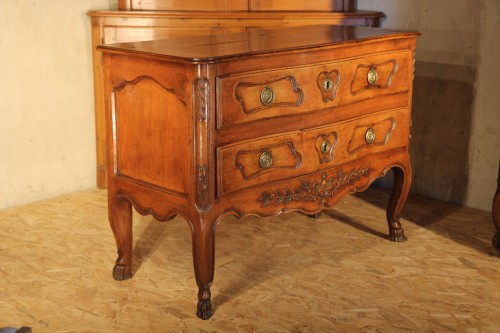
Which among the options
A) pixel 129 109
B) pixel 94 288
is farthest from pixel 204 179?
pixel 94 288

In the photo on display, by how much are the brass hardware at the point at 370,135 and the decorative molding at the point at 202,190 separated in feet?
3.47

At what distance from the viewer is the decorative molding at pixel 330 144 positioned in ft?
11.7

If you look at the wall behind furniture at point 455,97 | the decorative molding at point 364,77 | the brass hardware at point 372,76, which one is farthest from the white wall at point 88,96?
the brass hardware at point 372,76

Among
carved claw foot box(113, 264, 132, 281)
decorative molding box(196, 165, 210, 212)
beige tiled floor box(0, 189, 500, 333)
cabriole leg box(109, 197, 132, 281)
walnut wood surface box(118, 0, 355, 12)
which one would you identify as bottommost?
beige tiled floor box(0, 189, 500, 333)

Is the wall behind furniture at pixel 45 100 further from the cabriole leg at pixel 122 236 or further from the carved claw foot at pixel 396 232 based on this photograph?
the carved claw foot at pixel 396 232

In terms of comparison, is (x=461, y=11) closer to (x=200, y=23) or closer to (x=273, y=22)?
(x=273, y=22)

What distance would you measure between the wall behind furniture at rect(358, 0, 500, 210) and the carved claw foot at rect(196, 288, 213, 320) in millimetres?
2209

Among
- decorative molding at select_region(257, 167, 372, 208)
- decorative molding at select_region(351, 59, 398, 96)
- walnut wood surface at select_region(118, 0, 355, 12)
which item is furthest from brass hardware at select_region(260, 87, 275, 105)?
walnut wood surface at select_region(118, 0, 355, 12)

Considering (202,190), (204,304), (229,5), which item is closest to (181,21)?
(229,5)

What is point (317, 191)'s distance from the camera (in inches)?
143

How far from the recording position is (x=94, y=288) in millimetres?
3576

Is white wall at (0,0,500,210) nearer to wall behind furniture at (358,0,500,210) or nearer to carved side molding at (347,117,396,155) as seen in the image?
wall behind furniture at (358,0,500,210)

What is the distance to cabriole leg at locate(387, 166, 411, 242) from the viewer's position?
4199 mm

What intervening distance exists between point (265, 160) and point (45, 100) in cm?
206
